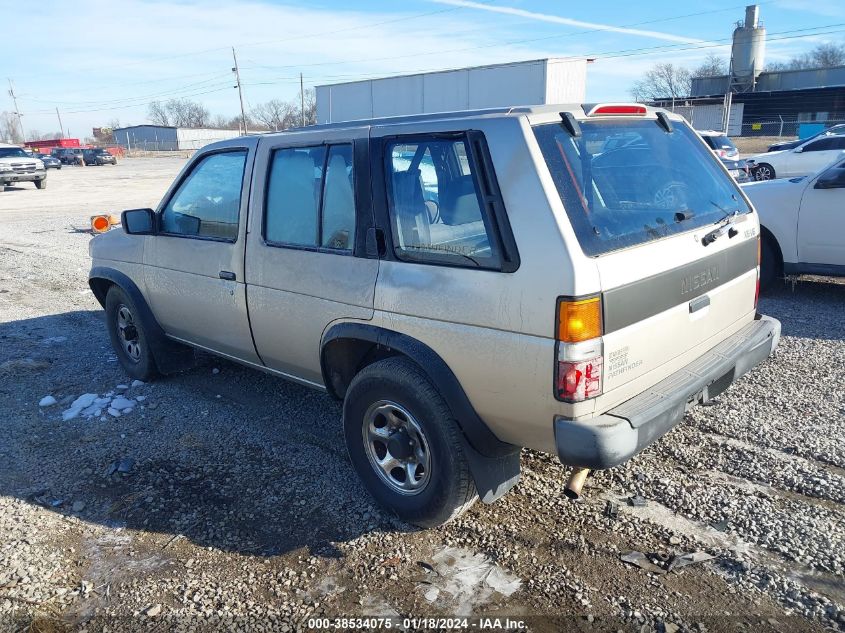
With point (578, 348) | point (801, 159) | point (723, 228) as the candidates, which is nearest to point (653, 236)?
point (723, 228)

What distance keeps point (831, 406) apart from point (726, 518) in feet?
5.75

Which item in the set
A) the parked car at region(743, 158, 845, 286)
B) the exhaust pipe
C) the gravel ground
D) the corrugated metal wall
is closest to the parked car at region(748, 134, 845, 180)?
the parked car at region(743, 158, 845, 286)

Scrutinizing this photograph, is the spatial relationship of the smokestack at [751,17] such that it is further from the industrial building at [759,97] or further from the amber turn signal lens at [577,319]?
the amber turn signal lens at [577,319]

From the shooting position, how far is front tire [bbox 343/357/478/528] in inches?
124

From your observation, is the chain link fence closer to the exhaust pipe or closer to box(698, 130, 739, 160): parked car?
box(698, 130, 739, 160): parked car

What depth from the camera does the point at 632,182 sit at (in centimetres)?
337

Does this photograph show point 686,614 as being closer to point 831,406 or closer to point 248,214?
point 831,406

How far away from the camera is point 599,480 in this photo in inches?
149

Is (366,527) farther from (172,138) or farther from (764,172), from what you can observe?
(172,138)

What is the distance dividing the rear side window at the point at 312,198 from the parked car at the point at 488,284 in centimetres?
1

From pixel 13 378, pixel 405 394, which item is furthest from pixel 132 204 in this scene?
pixel 405 394

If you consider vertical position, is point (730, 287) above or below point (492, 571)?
above

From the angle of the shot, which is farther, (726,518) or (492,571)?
(726,518)

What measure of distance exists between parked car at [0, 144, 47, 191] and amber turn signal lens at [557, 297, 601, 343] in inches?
1156
